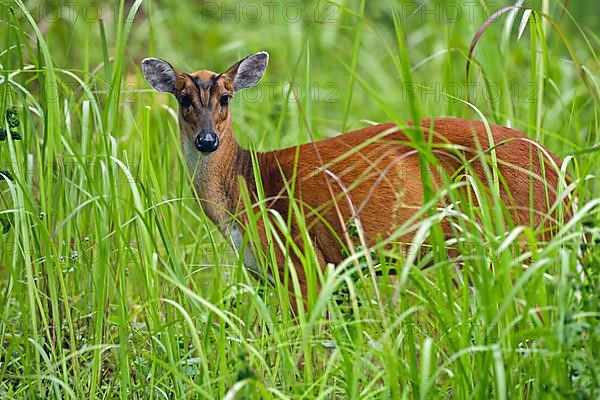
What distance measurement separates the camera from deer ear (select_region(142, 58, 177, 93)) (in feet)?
16.4

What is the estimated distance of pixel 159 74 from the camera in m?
5.06

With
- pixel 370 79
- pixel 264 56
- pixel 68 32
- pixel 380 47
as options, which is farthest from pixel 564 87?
pixel 68 32

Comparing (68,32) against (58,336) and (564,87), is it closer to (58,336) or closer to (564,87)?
(564,87)

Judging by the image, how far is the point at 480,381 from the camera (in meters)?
3.12

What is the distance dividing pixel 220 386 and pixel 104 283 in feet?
2.19

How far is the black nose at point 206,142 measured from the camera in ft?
15.8

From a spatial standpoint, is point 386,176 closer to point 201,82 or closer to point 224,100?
point 224,100

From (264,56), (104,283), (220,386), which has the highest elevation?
(264,56)

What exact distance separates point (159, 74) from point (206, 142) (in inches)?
19.4

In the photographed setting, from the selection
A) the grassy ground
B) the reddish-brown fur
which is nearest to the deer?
the reddish-brown fur

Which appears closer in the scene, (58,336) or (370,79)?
(58,336)

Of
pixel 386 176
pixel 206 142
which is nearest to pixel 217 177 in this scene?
pixel 206 142

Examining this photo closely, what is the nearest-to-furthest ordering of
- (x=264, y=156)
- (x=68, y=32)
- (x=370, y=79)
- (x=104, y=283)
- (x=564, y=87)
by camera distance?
(x=104, y=283)
(x=264, y=156)
(x=564, y=87)
(x=370, y=79)
(x=68, y=32)

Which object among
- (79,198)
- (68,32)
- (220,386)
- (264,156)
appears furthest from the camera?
(68,32)
